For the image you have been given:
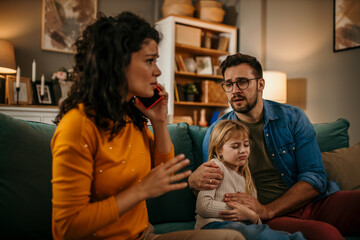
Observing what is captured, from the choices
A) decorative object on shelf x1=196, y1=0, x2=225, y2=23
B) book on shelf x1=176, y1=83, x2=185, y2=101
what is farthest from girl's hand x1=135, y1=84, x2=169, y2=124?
decorative object on shelf x1=196, y1=0, x2=225, y2=23

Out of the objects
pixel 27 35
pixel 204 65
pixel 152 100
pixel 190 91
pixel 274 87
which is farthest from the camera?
pixel 204 65

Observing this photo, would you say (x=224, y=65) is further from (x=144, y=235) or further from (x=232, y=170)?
(x=144, y=235)

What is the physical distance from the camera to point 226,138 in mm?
1509

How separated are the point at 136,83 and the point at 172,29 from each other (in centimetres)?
310

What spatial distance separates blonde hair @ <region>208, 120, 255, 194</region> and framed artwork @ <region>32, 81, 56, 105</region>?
2.61m

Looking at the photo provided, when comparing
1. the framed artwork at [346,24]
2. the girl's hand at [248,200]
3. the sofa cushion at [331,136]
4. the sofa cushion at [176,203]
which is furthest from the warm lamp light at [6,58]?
the framed artwork at [346,24]

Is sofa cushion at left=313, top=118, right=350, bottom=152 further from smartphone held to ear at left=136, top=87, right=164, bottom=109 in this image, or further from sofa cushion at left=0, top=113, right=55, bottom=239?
sofa cushion at left=0, top=113, right=55, bottom=239

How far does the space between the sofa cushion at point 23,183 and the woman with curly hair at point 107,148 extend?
1.18 ft

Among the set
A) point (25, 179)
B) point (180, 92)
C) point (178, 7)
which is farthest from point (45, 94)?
point (25, 179)

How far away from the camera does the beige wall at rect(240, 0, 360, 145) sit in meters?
3.27

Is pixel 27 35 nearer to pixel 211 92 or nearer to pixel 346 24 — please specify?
pixel 211 92

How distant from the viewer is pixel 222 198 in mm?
1414

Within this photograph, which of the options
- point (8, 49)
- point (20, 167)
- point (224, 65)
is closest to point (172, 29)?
point (8, 49)

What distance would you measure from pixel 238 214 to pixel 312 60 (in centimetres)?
288
